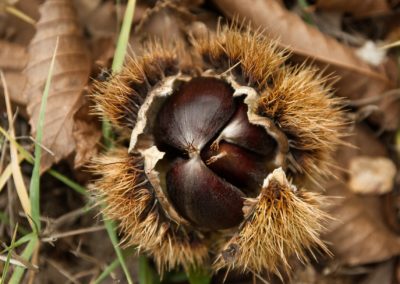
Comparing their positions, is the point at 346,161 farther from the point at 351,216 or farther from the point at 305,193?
the point at 305,193

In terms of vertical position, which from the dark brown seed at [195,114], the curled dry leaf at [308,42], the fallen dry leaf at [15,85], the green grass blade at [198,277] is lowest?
the green grass blade at [198,277]

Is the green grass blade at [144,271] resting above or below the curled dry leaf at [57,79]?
below

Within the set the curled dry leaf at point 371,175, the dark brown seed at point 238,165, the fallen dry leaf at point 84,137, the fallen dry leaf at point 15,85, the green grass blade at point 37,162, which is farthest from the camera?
the curled dry leaf at point 371,175

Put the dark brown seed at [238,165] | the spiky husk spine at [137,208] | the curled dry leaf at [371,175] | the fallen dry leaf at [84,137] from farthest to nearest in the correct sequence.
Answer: the curled dry leaf at [371,175], the fallen dry leaf at [84,137], the spiky husk spine at [137,208], the dark brown seed at [238,165]

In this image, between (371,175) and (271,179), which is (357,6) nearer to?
(371,175)

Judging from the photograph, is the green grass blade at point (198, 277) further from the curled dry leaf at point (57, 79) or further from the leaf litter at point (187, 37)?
the curled dry leaf at point (57, 79)

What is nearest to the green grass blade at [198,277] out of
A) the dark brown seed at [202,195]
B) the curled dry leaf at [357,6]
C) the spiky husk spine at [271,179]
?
the spiky husk spine at [271,179]

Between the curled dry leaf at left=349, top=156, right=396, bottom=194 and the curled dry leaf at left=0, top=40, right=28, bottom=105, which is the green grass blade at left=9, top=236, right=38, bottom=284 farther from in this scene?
the curled dry leaf at left=349, top=156, right=396, bottom=194
